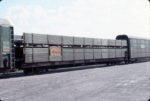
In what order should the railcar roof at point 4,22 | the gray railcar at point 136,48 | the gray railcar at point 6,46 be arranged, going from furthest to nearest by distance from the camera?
the gray railcar at point 136,48 < the railcar roof at point 4,22 < the gray railcar at point 6,46

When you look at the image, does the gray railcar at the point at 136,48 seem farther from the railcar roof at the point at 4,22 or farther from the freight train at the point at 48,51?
the railcar roof at the point at 4,22

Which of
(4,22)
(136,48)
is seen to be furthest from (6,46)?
(136,48)

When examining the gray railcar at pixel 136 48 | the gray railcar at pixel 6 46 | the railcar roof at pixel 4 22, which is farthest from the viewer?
the gray railcar at pixel 136 48

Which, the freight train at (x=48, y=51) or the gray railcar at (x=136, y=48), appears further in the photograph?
the gray railcar at (x=136, y=48)

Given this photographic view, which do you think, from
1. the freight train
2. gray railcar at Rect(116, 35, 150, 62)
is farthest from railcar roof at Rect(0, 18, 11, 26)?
gray railcar at Rect(116, 35, 150, 62)

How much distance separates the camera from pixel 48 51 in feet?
69.2

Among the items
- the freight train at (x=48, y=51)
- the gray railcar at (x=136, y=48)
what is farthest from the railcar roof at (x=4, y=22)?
the gray railcar at (x=136, y=48)

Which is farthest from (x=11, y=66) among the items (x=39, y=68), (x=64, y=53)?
(x=64, y=53)

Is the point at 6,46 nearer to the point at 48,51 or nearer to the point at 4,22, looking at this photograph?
the point at 4,22

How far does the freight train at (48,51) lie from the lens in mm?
16969

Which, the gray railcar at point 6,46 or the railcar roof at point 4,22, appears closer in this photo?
the gray railcar at point 6,46

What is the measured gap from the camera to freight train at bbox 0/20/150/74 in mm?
16969

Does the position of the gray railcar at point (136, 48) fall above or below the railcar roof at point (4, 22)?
below

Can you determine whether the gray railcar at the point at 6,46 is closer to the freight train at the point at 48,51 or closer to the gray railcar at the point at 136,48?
the freight train at the point at 48,51
